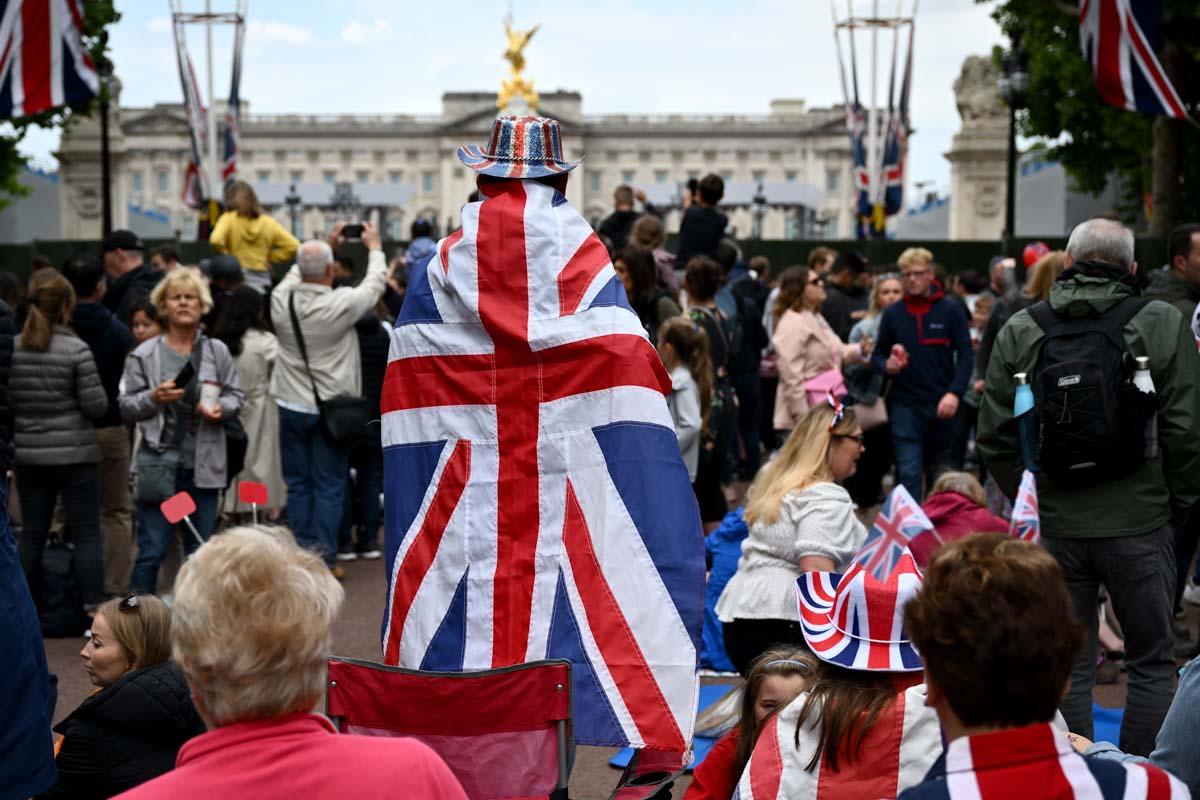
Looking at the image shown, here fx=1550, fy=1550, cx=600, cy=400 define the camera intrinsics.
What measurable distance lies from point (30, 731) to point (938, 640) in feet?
8.05

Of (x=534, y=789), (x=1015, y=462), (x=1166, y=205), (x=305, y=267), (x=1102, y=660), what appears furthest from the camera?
(x=1166, y=205)

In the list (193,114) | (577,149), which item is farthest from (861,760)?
(577,149)

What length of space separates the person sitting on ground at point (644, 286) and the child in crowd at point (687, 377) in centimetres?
32

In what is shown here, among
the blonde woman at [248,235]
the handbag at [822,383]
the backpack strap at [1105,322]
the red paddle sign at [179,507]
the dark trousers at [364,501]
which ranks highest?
the blonde woman at [248,235]

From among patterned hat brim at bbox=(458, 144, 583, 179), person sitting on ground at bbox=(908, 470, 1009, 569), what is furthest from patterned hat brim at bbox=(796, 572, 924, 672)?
person sitting on ground at bbox=(908, 470, 1009, 569)

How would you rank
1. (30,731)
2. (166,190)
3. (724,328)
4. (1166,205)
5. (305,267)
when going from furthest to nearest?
(166,190)
(1166,205)
(724,328)
(305,267)
(30,731)

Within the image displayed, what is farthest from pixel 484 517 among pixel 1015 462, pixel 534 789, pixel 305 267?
pixel 305 267

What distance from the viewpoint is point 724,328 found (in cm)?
957

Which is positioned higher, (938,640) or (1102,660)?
(938,640)

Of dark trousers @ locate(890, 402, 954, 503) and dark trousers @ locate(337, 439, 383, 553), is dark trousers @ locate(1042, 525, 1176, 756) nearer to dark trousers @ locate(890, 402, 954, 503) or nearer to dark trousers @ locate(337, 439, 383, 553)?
dark trousers @ locate(890, 402, 954, 503)

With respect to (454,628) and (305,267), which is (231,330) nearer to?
(305,267)

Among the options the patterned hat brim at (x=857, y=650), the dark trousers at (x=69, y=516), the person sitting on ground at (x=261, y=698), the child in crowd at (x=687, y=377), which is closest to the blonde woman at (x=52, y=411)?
the dark trousers at (x=69, y=516)

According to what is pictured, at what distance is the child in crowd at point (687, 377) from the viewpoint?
7.88 meters

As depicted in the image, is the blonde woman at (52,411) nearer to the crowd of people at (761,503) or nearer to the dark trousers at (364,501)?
the crowd of people at (761,503)
